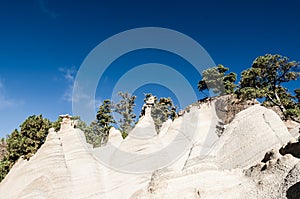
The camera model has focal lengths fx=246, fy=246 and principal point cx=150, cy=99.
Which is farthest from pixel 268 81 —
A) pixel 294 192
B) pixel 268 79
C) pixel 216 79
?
pixel 294 192

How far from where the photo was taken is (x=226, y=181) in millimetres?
4887

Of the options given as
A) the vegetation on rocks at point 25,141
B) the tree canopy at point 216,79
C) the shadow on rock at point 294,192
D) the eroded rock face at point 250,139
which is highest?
the tree canopy at point 216,79

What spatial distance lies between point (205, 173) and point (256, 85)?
1896 cm

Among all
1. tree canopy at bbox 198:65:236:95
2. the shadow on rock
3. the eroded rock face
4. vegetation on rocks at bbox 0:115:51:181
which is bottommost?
the shadow on rock

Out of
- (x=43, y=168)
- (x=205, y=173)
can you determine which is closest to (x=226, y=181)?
(x=205, y=173)

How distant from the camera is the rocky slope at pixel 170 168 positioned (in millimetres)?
4504

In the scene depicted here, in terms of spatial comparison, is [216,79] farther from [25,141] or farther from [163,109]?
[25,141]

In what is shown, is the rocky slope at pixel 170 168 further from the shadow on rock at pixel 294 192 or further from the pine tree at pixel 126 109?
the pine tree at pixel 126 109

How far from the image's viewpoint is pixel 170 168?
6.42 metres

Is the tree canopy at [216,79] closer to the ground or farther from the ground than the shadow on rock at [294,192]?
farther from the ground

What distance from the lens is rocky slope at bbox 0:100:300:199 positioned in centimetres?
450

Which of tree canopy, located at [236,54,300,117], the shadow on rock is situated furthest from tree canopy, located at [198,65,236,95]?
the shadow on rock

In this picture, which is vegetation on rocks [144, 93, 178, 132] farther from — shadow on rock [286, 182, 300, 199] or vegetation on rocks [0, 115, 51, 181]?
shadow on rock [286, 182, 300, 199]

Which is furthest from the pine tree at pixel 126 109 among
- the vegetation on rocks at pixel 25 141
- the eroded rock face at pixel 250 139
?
the eroded rock face at pixel 250 139
